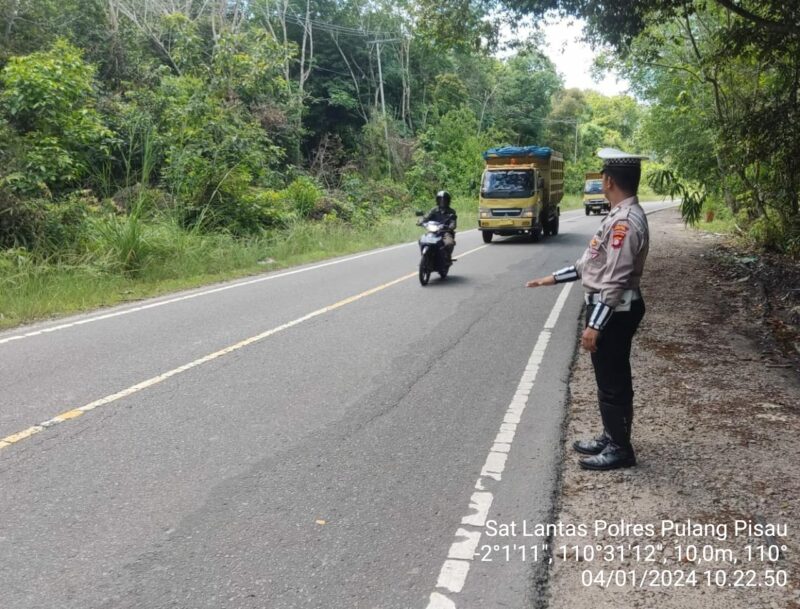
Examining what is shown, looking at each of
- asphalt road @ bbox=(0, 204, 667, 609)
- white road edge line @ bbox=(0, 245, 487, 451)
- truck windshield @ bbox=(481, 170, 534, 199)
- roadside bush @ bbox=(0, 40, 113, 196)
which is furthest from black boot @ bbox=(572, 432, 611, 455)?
truck windshield @ bbox=(481, 170, 534, 199)

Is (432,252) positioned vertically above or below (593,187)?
below

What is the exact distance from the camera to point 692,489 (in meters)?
3.76

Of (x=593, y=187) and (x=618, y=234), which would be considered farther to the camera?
(x=593, y=187)

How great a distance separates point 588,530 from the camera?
10.9 feet

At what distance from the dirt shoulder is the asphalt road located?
0.22 meters

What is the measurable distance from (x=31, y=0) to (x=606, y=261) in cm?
2219

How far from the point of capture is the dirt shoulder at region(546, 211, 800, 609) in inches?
113

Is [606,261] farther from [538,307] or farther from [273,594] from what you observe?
[538,307]

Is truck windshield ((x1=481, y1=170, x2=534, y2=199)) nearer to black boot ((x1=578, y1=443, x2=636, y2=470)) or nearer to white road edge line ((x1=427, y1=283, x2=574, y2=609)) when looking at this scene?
white road edge line ((x1=427, y1=283, x2=574, y2=609))

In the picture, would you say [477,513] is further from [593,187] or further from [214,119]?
[593,187]

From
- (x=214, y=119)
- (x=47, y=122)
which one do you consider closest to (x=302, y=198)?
(x=214, y=119)

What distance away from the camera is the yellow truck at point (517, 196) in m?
19.4

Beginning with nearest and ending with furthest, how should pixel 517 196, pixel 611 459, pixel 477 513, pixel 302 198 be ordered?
pixel 477 513 < pixel 611 459 < pixel 517 196 < pixel 302 198

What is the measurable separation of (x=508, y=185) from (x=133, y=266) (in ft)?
39.8
